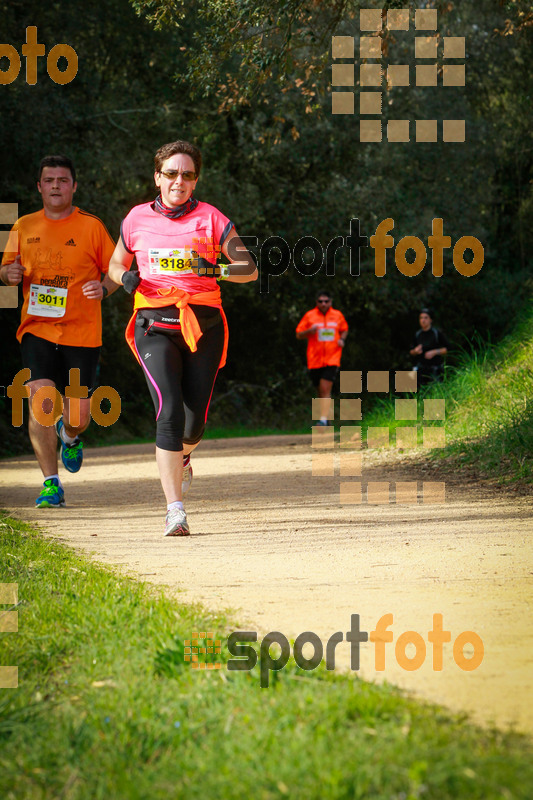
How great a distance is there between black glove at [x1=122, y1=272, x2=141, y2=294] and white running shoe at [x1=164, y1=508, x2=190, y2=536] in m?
1.32

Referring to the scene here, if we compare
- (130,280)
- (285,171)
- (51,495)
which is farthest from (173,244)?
(285,171)

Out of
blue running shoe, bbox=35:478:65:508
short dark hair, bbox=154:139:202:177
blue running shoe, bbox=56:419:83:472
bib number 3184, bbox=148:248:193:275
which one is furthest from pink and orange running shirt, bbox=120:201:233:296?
blue running shoe, bbox=56:419:83:472

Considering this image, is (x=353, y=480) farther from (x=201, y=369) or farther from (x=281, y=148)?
(x=281, y=148)

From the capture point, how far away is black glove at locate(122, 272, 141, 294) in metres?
5.83

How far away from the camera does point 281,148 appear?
22562 millimetres

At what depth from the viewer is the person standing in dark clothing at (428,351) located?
14.7 metres

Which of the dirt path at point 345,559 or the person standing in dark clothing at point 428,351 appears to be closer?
the dirt path at point 345,559

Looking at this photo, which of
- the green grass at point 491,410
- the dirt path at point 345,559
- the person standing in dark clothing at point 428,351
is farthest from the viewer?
the person standing in dark clothing at point 428,351

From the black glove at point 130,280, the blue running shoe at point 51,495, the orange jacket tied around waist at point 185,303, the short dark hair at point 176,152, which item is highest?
the short dark hair at point 176,152

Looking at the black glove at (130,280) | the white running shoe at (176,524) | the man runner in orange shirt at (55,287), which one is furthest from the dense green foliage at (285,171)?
the white running shoe at (176,524)

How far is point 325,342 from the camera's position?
643 inches

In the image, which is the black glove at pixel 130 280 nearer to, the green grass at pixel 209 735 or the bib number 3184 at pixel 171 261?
the bib number 3184 at pixel 171 261

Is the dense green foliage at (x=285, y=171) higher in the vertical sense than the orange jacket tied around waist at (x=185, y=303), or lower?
higher

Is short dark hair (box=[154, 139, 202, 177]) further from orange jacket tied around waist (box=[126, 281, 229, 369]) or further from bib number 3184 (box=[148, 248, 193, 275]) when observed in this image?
orange jacket tied around waist (box=[126, 281, 229, 369])
